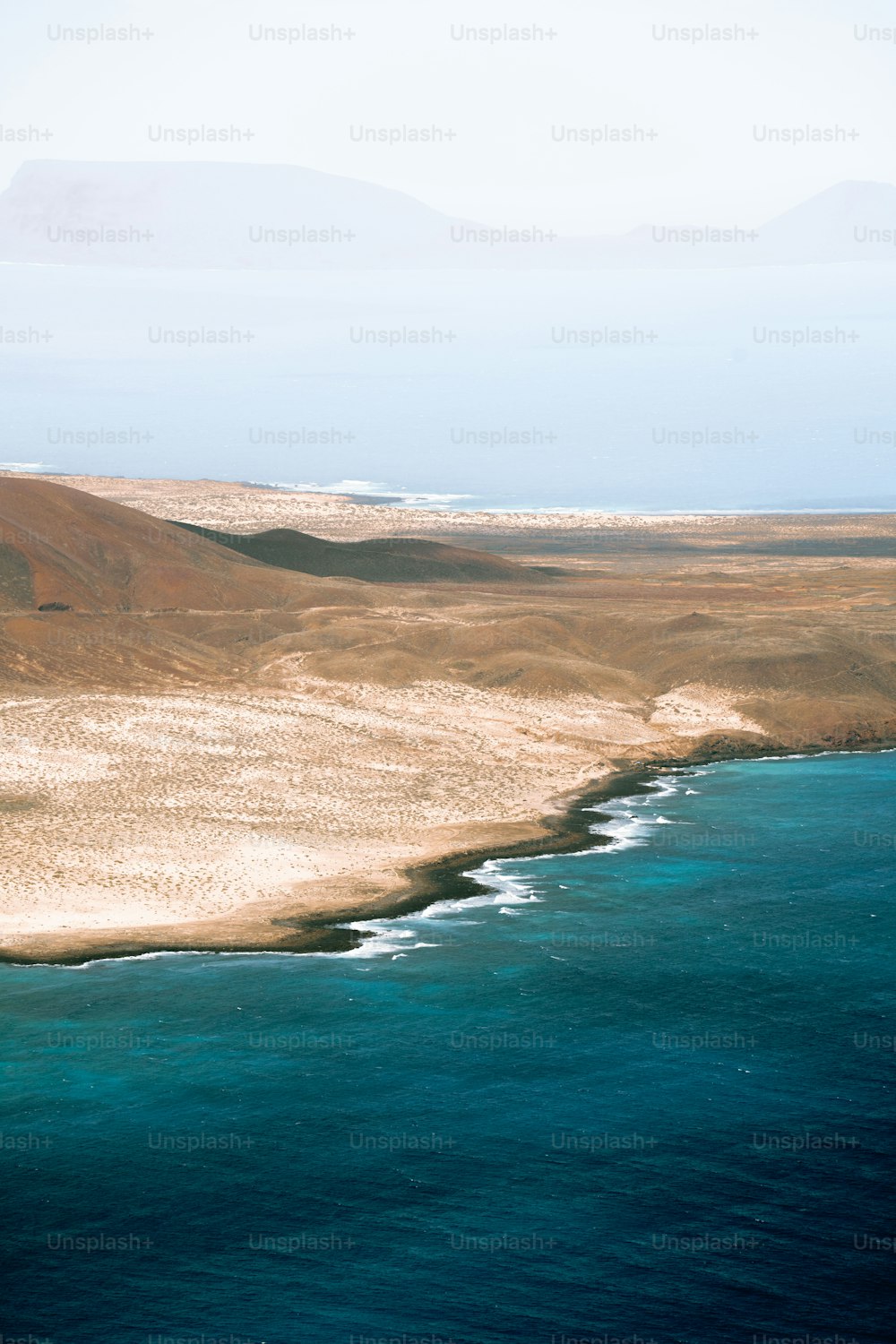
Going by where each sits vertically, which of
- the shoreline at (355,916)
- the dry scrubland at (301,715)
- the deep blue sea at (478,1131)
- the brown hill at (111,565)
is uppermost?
the brown hill at (111,565)

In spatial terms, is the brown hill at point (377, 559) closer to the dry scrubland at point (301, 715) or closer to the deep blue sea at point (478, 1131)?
the dry scrubland at point (301, 715)

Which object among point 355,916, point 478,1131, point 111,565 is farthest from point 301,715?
point 478,1131

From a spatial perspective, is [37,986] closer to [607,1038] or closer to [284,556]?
[607,1038]

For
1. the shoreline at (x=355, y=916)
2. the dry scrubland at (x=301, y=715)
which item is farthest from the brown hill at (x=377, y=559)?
the shoreline at (x=355, y=916)

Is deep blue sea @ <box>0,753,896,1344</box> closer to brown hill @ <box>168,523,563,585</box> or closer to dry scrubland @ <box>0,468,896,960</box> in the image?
dry scrubland @ <box>0,468,896,960</box>

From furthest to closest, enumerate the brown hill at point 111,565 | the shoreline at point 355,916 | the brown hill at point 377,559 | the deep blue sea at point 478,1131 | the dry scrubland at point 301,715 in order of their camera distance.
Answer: the brown hill at point 377,559 < the brown hill at point 111,565 < the dry scrubland at point 301,715 < the shoreline at point 355,916 < the deep blue sea at point 478,1131

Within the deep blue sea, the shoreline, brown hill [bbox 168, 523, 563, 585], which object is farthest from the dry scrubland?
brown hill [bbox 168, 523, 563, 585]
